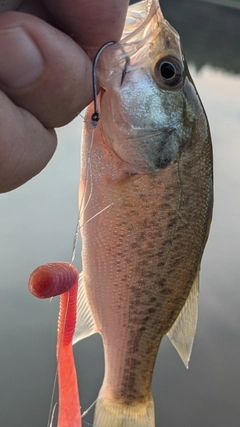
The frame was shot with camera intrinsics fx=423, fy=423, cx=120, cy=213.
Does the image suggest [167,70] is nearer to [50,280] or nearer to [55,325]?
[50,280]

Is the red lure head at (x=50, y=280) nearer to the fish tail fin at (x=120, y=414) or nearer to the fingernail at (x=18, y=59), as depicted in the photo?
the fingernail at (x=18, y=59)

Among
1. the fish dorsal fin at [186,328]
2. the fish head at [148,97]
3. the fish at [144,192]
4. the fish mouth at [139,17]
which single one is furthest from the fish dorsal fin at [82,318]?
the fish mouth at [139,17]

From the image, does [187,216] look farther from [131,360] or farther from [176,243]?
[131,360]

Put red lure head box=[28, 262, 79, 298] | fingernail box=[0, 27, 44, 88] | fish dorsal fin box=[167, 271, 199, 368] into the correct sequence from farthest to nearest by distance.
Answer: fish dorsal fin box=[167, 271, 199, 368], red lure head box=[28, 262, 79, 298], fingernail box=[0, 27, 44, 88]

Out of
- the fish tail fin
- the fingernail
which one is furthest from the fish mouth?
the fish tail fin

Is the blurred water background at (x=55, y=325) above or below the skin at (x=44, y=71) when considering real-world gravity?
below

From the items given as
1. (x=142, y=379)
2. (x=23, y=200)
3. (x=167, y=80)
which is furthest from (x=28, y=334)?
(x=167, y=80)

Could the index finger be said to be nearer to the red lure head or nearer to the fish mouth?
the fish mouth
